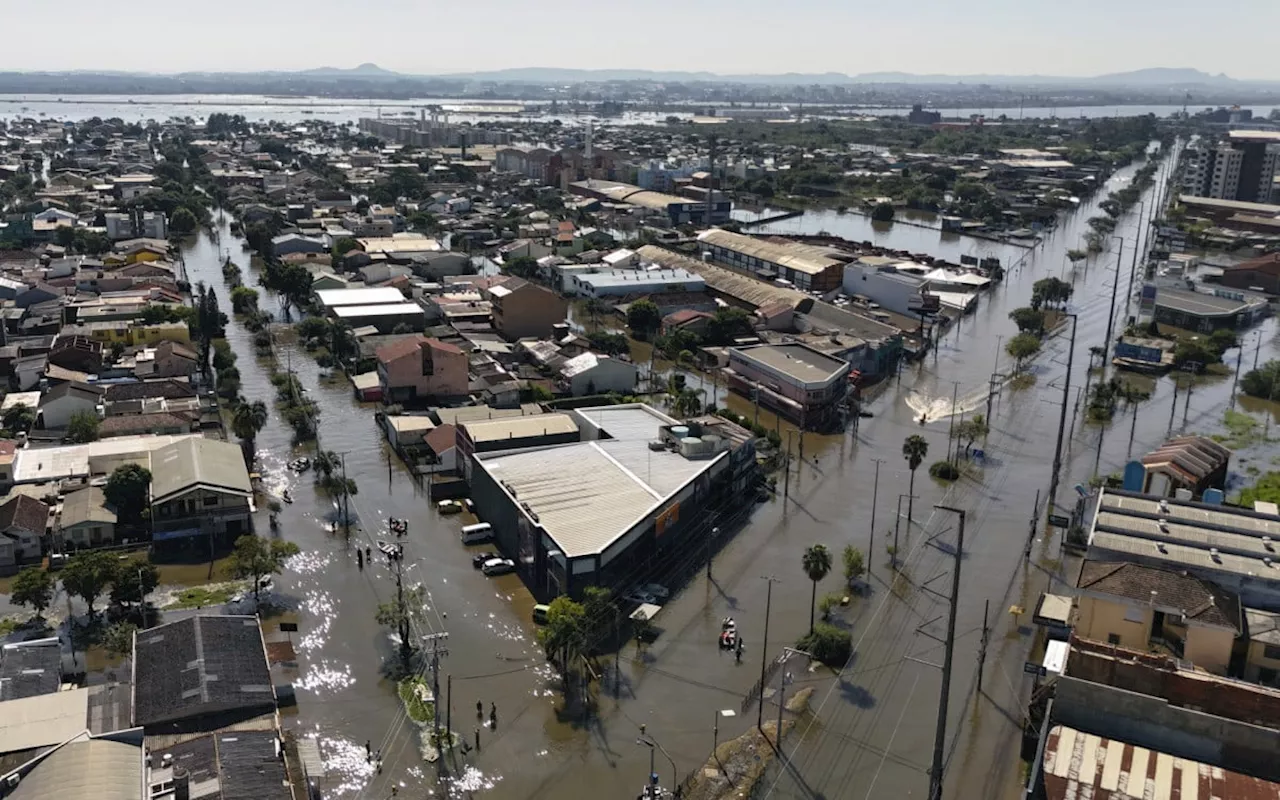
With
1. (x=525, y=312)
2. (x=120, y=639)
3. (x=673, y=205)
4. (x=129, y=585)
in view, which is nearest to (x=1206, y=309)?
(x=525, y=312)

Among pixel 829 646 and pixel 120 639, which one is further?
pixel 829 646

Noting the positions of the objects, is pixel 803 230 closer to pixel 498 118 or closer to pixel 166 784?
pixel 166 784

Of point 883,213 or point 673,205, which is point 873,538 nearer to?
point 673,205

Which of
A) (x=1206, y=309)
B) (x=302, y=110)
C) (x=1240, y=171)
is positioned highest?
(x=302, y=110)

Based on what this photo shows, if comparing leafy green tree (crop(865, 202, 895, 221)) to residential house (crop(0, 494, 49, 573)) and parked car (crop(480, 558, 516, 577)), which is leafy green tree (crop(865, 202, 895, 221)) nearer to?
parked car (crop(480, 558, 516, 577))

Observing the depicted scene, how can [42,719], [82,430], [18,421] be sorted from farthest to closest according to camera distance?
[18,421] → [82,430] → [42,719]

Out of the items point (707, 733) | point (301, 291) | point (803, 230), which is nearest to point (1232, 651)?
point (707, 733)
